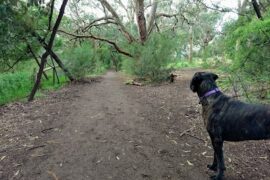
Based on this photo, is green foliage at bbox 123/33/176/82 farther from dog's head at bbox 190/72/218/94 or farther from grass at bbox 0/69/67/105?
dog's head at bbox 190/72/218/94

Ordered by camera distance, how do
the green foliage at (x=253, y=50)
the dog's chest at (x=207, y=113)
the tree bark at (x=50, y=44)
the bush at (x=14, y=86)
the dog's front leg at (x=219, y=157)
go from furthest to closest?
1. the bush at (x=14, y=86)
2. the tree bark at (x=50, y=44)
3. the green foliage at (x=253, y=50)
4. the dog's chest at (x=207, y=113)
5. the dog's front leg at (x=219, y=157)

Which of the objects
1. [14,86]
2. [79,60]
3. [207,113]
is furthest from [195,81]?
[79,60]

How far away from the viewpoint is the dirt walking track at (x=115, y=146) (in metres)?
4.95

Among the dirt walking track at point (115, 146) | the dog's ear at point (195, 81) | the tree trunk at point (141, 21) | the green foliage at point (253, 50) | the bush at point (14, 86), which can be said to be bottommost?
the dirt walking track at point (115, 146)

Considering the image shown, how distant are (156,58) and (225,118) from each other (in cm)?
1146

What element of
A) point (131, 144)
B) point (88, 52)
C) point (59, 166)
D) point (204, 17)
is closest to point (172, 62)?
point (88, 52)

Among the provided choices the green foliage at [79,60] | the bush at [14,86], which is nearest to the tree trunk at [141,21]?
the green foliage at [79,60]

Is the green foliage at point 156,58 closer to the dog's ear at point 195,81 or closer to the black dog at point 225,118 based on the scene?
the dog's ear at point 195,81

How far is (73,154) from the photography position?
5.63 metres

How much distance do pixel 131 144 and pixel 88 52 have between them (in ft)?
43.5

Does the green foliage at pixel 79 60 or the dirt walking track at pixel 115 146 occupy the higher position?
the green foliage at pixel 79 60

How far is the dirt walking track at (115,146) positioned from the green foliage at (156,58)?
641 cm

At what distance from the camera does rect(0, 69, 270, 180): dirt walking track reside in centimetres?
495

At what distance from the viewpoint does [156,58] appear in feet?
52.0
